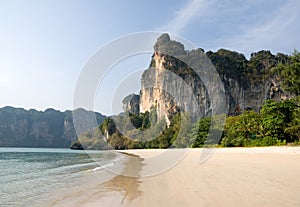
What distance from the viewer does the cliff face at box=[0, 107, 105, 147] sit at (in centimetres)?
18112

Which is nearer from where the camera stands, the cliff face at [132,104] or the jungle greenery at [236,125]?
the jungle greenery at [236,125]

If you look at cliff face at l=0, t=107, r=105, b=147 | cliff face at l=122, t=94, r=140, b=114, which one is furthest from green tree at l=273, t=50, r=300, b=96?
cliff face at l=0, t=107, r=105, b=147

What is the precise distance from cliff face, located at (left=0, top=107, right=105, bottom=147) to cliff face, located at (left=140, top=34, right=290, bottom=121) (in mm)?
110848

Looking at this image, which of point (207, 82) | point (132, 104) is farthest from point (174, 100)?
point (132, 104)

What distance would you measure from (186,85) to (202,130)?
4315 cm

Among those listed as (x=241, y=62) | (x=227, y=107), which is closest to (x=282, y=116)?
(x=227, y=107)

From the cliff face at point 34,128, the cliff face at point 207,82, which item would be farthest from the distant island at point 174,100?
the cliff face at point 34,128

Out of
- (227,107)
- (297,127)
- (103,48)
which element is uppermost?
(227,107)

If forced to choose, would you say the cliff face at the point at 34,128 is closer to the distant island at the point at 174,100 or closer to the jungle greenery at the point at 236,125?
the distant island at the point at 174,100

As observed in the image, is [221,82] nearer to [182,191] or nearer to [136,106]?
[136,106]

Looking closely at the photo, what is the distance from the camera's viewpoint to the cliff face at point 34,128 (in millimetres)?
181125

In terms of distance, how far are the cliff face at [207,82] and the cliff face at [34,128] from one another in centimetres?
11085

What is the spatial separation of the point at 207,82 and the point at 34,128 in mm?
150468

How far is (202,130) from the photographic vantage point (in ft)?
135
